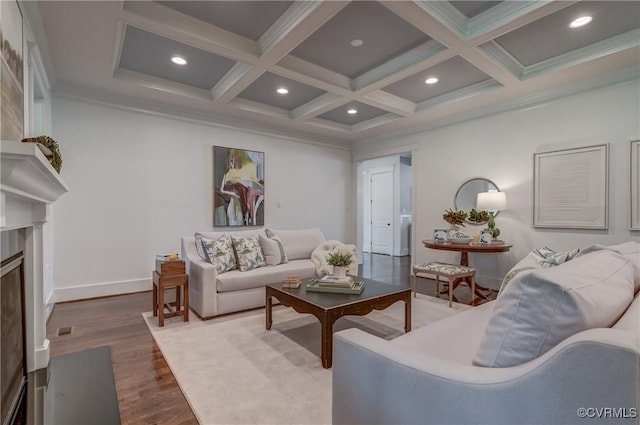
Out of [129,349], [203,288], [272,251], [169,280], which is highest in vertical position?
[272,251]

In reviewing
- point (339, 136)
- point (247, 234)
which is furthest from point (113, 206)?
point (339, 136)

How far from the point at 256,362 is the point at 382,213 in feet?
21.4

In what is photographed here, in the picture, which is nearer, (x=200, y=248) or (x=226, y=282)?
(x=226, y=282)

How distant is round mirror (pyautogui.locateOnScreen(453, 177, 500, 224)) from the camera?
4.51m

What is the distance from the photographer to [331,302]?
2328 millimetres

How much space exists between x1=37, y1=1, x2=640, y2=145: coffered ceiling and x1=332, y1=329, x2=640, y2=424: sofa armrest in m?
2.43

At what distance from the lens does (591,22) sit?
2.73m

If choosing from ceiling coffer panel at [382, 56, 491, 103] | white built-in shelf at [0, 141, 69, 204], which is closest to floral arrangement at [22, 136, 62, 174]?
white built-in shelf at [0, 141, 69, 204]

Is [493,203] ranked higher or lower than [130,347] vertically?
higher

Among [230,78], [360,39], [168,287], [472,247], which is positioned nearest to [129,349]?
[168,287]

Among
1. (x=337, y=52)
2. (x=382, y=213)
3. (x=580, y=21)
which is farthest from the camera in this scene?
(x=382, y=213)

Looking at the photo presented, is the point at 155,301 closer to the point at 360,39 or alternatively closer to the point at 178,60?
the point at 178,60

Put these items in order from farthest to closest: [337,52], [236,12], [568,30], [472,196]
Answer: [472,196] → [337,52] → [568,30] → [236,12]

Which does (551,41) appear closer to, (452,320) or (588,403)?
(452,320)
